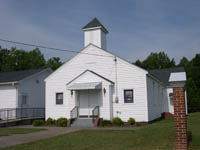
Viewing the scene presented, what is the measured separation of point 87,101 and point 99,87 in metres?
2.07

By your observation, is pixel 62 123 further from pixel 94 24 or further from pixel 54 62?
pixel 54 62

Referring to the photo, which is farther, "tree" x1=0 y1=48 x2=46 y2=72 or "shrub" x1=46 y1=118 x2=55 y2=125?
"tree" x1=0 y1=48 x2=46 y2=72

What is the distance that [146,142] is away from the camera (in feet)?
28.9

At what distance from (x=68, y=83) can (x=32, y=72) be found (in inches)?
337

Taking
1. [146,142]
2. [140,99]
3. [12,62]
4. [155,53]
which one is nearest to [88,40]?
[140,99]

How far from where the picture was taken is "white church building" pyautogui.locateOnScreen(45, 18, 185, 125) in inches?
702

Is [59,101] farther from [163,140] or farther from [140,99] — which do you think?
[163,140]

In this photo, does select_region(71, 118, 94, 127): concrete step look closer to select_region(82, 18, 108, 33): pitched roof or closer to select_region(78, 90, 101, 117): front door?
select_region(78, 90, 101, 117): front door

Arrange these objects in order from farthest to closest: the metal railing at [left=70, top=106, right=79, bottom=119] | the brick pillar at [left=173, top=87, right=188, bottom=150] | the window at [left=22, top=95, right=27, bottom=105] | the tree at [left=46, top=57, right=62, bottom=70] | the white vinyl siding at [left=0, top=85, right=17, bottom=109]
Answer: the tree at [left=46, top=57, right=62, bottom=70]
the window at [left=22, top=95, right=27, bottom=105]
the white vinyl siding at [left=0, top=85, right=17, bottom=109]
the metal railing at [left=70, top=106, right=79, bottom=119]
the brick pillar at [left=173, top=87, right=188, bottom=150]

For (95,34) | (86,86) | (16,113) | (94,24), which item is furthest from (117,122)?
(16,113)

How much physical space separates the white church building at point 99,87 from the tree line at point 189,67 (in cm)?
1121

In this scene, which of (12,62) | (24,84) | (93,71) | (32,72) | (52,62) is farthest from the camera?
(52,62)

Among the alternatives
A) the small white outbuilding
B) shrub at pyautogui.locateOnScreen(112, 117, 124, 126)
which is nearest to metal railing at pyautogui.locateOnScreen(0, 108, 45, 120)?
the small white outbuilding

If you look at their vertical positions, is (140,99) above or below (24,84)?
below
